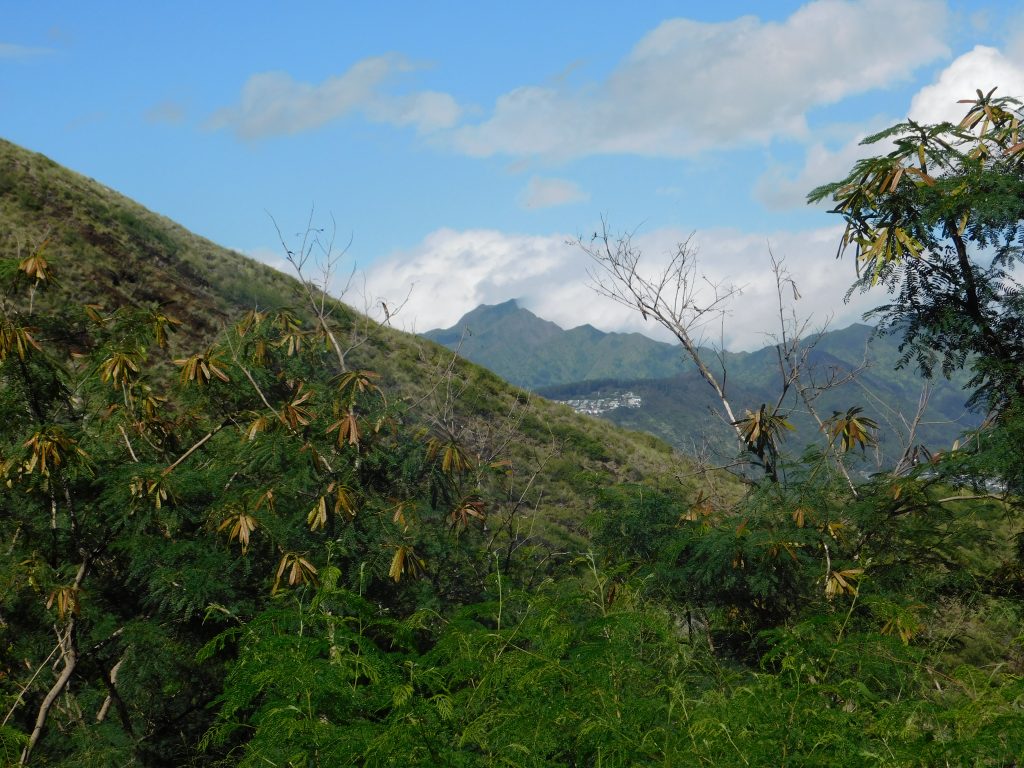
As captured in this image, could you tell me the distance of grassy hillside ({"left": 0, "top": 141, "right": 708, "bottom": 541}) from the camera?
2339cm

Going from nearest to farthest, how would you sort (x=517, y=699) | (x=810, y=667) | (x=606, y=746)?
(x=606, y=746), (x=517, y=699), (x=810, y=667)

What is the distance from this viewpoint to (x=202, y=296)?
29.2 metres

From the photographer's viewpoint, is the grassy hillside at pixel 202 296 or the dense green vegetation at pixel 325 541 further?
the grassy hillside at pixel 202 296

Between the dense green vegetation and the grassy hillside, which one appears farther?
the grassy hillside

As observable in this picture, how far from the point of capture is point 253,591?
6.69 metres

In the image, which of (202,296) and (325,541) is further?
(202,296)

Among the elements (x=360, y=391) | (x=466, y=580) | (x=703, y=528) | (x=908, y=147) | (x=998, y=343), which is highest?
(x=908, y=147)

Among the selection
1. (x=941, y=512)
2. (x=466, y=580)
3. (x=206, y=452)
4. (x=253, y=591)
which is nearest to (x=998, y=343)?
(x=941, y=512)

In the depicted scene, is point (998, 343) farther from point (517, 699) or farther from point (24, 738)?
point (24, 738)

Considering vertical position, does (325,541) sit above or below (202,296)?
below

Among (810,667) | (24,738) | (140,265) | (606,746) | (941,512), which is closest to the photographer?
(606,746)

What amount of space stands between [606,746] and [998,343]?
608cm

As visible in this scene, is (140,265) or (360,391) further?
(140,265)

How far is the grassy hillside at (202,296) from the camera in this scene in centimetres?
2339
